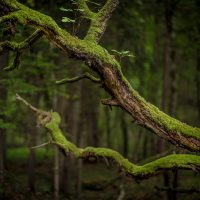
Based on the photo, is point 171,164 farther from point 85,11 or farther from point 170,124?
point 85,11

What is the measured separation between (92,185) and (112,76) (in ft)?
42.2

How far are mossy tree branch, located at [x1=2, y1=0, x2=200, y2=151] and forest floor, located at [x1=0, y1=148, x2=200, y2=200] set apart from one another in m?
2.97

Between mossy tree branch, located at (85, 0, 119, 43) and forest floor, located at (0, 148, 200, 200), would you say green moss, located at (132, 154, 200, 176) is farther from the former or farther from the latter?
mossy tree branch, located at (85, 0, 119, 43)

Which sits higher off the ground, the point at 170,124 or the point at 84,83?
the point at 84,83

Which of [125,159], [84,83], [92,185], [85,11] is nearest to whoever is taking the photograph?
[85,11]

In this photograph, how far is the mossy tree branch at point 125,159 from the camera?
7109mm

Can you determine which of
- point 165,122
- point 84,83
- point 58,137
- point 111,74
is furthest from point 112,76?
point 84,83

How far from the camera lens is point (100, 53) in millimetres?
6676

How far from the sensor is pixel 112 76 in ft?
22.1

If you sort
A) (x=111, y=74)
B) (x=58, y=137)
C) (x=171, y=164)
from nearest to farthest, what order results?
(x=111, y=74)
(x=171, y=164)
(x=58, y=137)

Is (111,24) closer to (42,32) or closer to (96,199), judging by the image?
(96,199)

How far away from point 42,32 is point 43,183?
13766 millimetres

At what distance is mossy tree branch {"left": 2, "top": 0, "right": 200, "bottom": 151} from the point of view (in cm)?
659

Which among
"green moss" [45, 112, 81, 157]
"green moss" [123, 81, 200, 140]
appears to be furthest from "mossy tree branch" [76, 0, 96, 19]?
"green moss" [45, 112, 81, 157]
